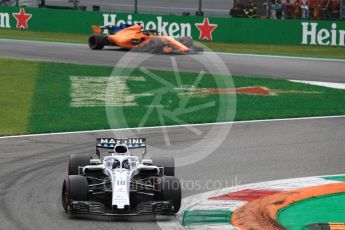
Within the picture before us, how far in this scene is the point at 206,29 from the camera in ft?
134

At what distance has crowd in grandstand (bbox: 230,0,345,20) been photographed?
127ft

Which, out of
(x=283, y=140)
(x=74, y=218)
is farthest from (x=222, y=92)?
(x=74, y=218)

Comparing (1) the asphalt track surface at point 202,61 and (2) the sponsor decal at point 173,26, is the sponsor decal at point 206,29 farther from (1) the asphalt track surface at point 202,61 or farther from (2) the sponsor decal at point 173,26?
(1) the asphalt track surface at point 202,61

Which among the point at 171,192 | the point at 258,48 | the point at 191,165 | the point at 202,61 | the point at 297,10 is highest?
the point at 171,192

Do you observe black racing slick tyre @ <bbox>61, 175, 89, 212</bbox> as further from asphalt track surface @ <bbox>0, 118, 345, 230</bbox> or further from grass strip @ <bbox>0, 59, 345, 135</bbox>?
grass strip @ <bbox>0, 59, 345, 135</bbox>

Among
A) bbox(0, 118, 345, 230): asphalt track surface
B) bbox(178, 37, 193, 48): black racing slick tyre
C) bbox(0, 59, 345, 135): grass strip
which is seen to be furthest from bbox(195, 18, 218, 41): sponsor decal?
bbox(0, 118, 345, 230): asphalt track surface

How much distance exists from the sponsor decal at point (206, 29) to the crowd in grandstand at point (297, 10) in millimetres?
1106

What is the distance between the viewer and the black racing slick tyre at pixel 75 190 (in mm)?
11250

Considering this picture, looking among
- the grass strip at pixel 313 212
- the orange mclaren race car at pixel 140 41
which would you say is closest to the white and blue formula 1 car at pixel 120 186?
the grass strip at pixel 313 212

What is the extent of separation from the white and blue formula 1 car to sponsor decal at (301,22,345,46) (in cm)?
2677

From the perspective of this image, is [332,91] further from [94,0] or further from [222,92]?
[94,0]

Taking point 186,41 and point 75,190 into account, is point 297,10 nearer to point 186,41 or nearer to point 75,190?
point 186,41

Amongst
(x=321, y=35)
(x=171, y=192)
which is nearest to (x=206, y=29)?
(x=321, y=35)

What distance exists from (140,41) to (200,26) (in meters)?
6.28
